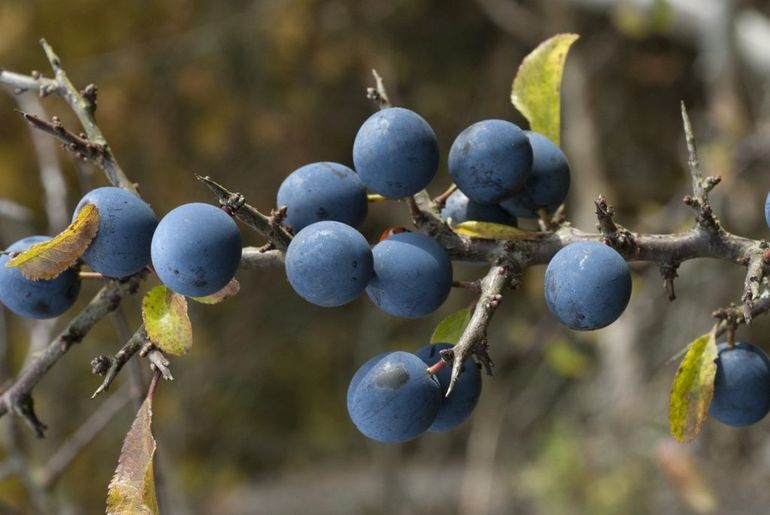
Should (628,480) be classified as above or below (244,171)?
below

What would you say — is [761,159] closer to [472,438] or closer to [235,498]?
[472,438]

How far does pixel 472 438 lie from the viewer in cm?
488

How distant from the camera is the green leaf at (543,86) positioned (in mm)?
1371

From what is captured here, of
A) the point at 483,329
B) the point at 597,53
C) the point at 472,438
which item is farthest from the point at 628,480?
the point at 483,329

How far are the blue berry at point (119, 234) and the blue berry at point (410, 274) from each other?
32 cm

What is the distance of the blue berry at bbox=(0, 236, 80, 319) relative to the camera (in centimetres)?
117

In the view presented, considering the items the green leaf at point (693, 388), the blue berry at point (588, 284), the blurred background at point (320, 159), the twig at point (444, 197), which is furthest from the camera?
the blurred background at point (320, 159)

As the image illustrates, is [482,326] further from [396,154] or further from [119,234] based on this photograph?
[119,234]

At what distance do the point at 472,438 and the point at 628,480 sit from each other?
58.1 inches

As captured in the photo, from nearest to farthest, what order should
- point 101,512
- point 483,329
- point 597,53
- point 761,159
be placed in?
1. point 483,329
2. point 761,159
3. point 597,53
4. point 101,512

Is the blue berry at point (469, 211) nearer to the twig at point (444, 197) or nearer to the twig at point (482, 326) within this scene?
the twig at point (444, 197)

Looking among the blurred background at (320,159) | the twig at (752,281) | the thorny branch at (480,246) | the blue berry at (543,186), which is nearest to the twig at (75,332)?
the thorny branch at (480,246)

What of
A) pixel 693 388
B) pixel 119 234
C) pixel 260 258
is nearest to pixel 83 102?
pixel 119 234

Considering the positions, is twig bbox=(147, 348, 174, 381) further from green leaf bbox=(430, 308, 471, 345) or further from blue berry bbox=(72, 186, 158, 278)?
green leaf bbox=(430, 308, 471, 345)
